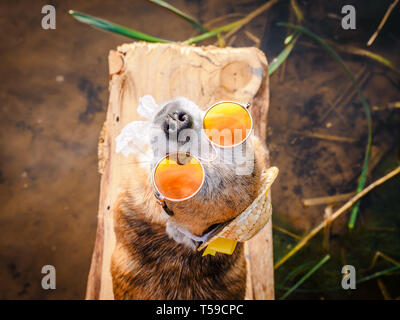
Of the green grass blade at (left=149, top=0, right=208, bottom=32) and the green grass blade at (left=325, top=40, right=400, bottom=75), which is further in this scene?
the green grass blade at (left=325, top=40, right=400, bottom=75)

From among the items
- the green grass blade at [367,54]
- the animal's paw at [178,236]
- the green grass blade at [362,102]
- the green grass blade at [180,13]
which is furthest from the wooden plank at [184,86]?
the green grass blade at [367,54]

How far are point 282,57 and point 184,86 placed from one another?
1148 mm

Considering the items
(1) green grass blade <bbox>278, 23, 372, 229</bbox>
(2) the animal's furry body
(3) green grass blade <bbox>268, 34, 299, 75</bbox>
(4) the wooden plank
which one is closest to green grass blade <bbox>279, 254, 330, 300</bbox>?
(1) green grass blade <bbox>278, 23, 372, 229</bbox>

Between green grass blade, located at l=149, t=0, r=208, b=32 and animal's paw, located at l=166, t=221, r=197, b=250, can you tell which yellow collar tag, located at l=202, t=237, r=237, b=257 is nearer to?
animal's paw, located at l=166, t=221, r=197, b=250

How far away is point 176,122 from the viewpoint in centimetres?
117

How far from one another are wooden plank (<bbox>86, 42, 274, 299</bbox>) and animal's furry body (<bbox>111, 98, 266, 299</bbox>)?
0.48 ft

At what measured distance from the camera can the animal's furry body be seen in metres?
1.38

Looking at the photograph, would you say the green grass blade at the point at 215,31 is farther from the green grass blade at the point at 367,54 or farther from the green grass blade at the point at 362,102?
the green grass blade at the point at 367,54

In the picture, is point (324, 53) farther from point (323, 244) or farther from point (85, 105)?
point (85, 105)

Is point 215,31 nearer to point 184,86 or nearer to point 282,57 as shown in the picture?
point 282,57

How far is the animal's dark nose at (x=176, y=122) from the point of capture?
117 centimetres

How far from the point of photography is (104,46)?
249 cm

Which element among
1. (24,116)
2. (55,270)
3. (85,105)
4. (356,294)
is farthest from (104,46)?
(356,294)

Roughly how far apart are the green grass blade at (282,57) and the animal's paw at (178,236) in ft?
5.45
